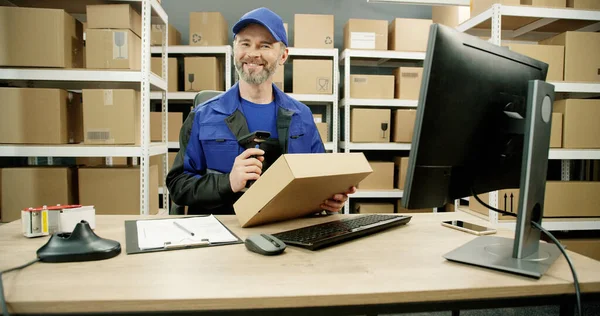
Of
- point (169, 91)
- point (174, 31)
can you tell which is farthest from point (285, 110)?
point (174, 31)

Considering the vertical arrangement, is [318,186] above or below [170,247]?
above

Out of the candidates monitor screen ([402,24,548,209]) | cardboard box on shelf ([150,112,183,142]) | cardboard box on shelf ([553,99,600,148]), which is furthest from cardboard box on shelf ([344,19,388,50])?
monitor screen ([402,24,548,209])

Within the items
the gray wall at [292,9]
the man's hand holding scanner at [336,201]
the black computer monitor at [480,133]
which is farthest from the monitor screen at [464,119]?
the gray wall at [292,9]

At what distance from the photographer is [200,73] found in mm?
2879

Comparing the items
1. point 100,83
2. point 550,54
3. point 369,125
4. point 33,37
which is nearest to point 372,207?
point 369,125

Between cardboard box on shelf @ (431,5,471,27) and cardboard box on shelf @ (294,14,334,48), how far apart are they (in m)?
0.94

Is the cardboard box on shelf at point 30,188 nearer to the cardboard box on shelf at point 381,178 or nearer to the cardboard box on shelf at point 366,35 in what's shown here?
the cardboard box on shelf at point 381,178

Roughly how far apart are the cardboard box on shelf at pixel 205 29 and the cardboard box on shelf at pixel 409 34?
4.58 feet

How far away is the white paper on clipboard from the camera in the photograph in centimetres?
81

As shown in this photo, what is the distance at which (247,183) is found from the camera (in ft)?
3.82

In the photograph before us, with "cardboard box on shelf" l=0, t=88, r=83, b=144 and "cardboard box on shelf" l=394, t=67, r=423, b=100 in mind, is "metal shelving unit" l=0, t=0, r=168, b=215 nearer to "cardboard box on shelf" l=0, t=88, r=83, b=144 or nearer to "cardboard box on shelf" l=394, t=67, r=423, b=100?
"cardboard box on shelf" l=0, t=88, r=83, b=144

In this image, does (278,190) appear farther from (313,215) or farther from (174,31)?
(174,31)

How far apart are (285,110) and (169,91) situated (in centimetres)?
166

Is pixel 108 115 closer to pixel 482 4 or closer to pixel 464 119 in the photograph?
pixel 464 119
